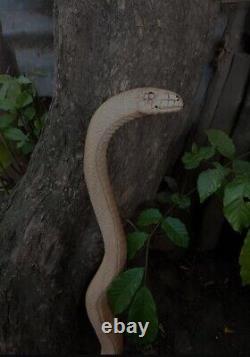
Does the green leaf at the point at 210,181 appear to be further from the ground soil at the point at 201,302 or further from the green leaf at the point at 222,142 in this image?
the ground soil at the point at 201,302

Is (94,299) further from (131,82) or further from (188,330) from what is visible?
(131,82)

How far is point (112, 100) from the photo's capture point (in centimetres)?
86

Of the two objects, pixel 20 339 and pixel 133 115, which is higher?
pixel 133 115

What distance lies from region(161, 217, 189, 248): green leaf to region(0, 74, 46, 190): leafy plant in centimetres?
66

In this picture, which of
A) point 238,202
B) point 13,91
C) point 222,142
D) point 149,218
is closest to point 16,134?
point 13,91

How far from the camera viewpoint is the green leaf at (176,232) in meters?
1.12

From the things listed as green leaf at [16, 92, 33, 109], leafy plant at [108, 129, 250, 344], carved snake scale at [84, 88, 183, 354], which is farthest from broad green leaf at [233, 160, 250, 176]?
green leaf at [16, 92, 33, 109]

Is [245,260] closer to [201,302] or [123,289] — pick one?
[123,289]

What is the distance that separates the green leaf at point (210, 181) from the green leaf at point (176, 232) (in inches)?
4.5

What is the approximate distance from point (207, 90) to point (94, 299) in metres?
0.79

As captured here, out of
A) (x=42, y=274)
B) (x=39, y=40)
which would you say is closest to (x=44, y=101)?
(x=39, y=40)

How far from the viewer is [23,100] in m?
1.43

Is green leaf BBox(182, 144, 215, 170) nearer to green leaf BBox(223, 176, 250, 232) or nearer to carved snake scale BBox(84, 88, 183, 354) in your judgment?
green leaf BBox(223, 176, 250, 232)

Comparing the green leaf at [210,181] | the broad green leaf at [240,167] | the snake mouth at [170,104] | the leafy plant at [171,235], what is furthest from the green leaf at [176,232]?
the snake mouth at [170,104]
